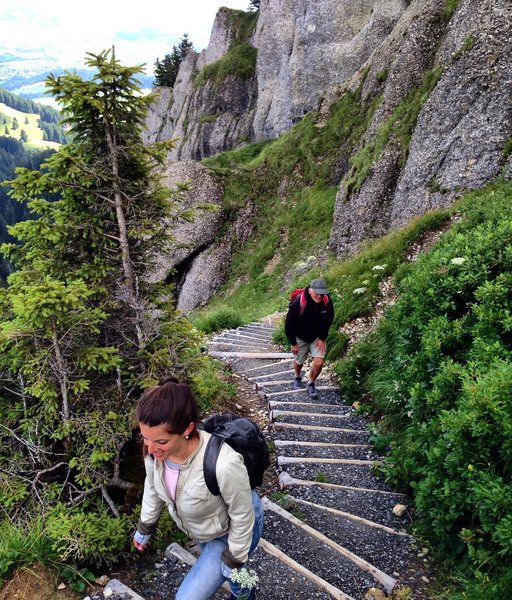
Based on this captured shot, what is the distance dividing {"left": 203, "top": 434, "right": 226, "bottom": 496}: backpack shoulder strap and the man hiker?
219 inches

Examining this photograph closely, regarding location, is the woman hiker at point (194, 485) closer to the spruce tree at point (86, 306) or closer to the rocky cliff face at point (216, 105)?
the spruce tree at point (86, 306)

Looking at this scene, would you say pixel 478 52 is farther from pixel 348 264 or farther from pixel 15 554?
pixel 15 554

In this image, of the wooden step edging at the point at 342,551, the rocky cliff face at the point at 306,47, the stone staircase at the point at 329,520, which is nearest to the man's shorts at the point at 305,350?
the stone staircase at the point at 329,520

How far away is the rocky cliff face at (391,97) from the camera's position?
1573 cm

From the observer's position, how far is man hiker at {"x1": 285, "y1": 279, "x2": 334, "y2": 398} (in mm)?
8789

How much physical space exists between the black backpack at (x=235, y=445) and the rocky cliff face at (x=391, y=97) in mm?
4673

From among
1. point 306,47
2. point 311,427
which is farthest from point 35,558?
point 306,47

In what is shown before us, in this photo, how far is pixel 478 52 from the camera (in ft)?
53.6

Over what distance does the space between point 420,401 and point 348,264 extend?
9.71 m

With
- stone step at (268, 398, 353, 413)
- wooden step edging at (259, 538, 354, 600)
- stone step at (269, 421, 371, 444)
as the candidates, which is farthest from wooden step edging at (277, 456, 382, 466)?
stone step at (268, 398, 353, 413)

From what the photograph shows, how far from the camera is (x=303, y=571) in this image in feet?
15.3

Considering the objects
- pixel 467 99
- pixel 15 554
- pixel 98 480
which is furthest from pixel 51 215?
pixel 467 99

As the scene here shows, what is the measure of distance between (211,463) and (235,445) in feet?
0.79

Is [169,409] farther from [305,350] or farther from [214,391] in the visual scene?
[305,350]
